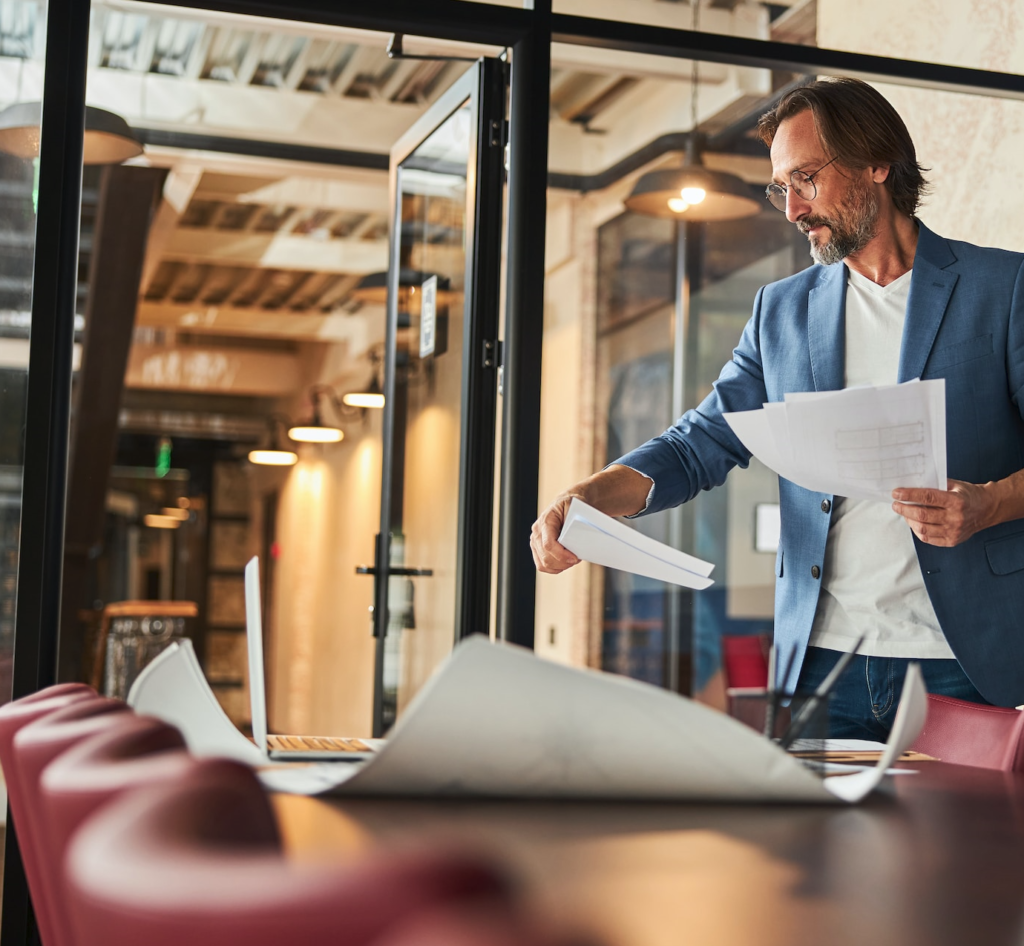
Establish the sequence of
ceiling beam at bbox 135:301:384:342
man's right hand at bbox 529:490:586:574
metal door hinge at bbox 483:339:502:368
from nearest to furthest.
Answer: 1. man's right hand at bbox 529:490:586:574
2. metal door hinge at bbox 483:339:502:368
3. ceiling beam at bbox 135:301:384:342

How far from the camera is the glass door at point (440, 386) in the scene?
3186mm

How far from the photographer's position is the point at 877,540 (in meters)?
1.95

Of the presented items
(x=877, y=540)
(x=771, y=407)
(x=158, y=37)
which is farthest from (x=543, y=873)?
(x=158, y=37)

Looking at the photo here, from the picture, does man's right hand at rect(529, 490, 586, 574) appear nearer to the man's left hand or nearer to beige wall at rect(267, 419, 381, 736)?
the man's left hand

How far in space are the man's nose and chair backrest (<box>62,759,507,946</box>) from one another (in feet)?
6.36

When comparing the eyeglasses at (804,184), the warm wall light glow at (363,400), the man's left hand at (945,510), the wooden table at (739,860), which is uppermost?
the warm wall light glow at (363,400)

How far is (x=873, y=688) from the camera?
1.83 metres

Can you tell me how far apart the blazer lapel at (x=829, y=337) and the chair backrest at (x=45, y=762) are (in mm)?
1530

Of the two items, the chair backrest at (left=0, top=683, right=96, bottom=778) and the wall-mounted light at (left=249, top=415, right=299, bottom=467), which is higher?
the wall-mounted light at (left=249, top=415, right=299, bottom=467)

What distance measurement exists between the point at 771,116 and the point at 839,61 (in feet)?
2.96

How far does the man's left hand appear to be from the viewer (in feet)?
5.41

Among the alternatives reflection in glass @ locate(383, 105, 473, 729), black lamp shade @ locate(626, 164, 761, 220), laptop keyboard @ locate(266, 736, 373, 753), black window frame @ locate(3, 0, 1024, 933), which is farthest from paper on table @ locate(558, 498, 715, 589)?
black lamp shade @ locate(626, 164, 761, 220)

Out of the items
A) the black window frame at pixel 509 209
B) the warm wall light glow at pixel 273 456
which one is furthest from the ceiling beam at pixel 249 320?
the black window frame at pixel 509 209

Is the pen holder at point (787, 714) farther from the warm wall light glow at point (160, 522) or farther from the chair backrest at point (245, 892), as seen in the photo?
the warm wall light glow at point (160, 522)
